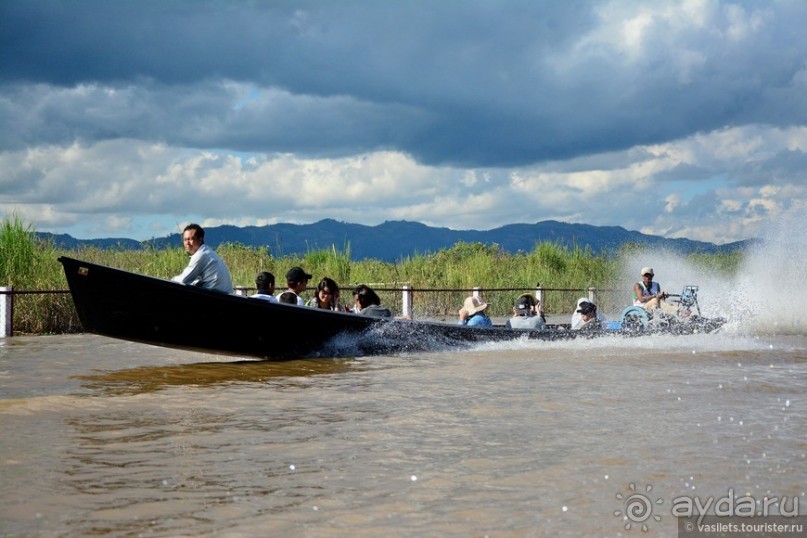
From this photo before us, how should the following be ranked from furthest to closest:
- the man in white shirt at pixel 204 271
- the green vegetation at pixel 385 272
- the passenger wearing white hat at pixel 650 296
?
the green vegetation at pixel 385 272
the passenger wearing white hat at pixel 650 296
the man in white shirt at pixel 204 271

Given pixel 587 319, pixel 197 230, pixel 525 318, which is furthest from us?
pixel 587 319

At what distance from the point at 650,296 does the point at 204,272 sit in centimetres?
983

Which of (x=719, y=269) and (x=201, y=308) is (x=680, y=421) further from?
(x=719, y=269)

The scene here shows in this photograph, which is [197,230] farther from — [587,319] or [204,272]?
[587,319]

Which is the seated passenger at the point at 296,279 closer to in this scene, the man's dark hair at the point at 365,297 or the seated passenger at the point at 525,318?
the man's dark hair at the point at 365,297

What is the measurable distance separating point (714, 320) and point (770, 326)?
5.47 metres

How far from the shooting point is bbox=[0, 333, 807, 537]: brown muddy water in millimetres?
4840

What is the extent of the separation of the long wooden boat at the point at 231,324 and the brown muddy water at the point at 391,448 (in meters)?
0.80

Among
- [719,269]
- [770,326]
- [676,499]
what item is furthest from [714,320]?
[719,269]

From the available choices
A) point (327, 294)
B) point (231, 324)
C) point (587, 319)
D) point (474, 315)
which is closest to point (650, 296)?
point (587, 319)

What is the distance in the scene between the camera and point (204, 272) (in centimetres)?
1251

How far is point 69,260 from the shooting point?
38.8 feet

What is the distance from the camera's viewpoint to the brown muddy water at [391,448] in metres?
4.84

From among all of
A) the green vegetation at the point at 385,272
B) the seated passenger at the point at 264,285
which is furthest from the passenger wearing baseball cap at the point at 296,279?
the green vegetation at the point at 385,272
